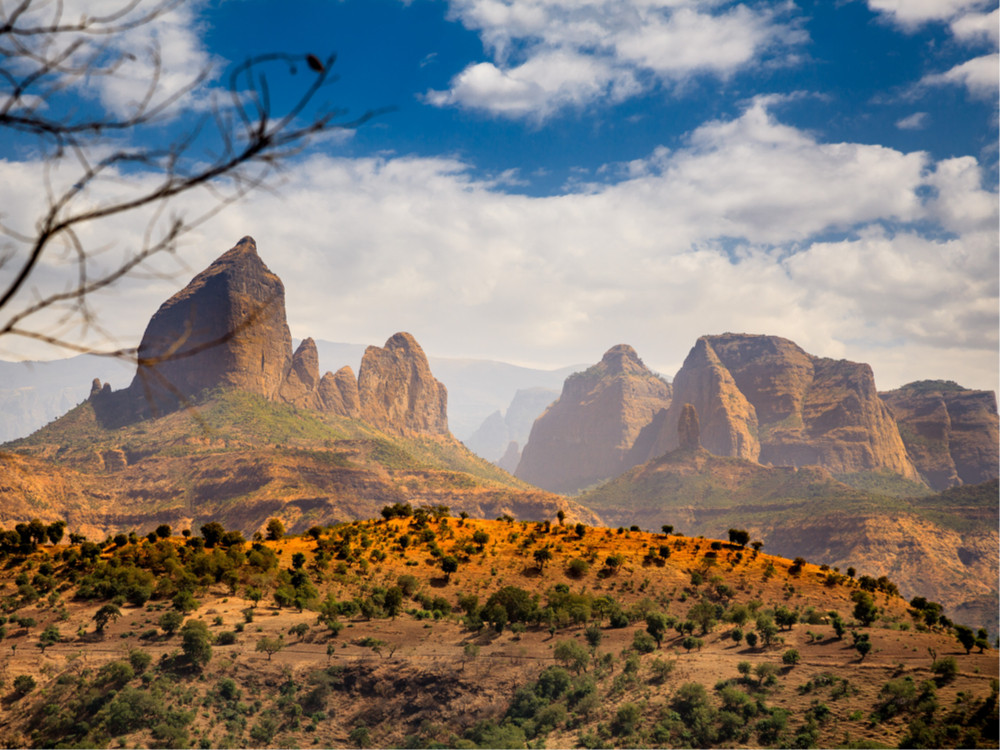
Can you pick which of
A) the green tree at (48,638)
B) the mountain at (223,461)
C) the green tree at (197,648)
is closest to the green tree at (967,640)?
the green tree at (197,648)

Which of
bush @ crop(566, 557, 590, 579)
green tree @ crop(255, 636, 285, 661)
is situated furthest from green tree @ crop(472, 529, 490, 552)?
green tree @ crop(255, 636, 285, 661)

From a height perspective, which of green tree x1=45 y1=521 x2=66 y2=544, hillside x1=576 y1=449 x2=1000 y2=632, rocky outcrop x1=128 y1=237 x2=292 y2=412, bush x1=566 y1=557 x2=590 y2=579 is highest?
rocky outcrop x1=128 y1=237 x2=292 y2=412

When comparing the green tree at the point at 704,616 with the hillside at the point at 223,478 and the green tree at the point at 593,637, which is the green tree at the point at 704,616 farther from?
the hillside at the point at 223,478

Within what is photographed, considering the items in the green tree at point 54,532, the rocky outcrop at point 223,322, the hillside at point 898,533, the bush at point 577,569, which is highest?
the rocky outcrop at point 223,322

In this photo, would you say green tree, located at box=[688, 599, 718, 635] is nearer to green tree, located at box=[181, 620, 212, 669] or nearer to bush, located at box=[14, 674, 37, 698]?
green tree, located at box=[181, 620, 212, 669]

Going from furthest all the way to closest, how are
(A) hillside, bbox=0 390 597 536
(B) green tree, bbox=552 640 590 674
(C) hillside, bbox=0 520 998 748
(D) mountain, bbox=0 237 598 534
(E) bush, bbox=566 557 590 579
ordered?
(D) mountain, bbox=0 237 598 534, (A) hillside, bbox=0 390 597 536, (E) bush, bbox=566 557 590 579, (B) green tree, bbox=552 640 590 674, (C) hillside, bbox=0 520 998 748

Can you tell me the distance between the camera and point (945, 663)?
3419 centimetres

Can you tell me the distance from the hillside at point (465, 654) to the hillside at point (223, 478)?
171 ft

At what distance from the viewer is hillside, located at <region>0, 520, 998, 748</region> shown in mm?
35406

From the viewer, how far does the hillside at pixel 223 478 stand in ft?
384

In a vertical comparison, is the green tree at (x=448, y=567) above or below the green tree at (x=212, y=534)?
below

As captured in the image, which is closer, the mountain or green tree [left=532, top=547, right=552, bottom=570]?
green tree [left=532, top=547, right=552, bottom=570]

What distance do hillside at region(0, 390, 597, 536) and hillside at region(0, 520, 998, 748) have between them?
5215 centimetres

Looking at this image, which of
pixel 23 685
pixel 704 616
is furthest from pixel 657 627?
pixel 23 685
